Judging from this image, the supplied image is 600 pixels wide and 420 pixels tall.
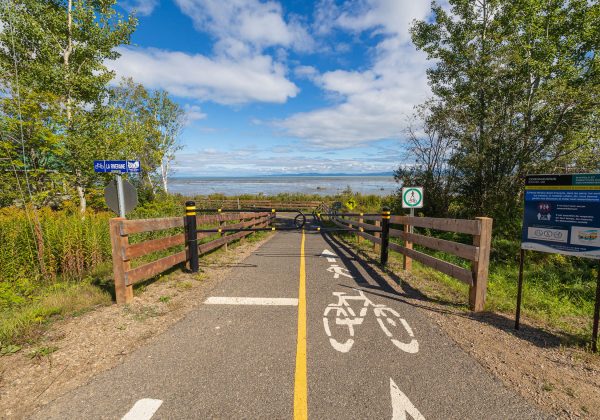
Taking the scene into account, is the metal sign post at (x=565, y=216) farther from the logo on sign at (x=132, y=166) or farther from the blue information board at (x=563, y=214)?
the logo on sign at (x=132, y=166)

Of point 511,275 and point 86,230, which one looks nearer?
point 86,230

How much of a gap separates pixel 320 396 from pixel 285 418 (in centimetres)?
39

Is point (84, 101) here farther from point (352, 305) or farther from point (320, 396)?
point (320, 396)

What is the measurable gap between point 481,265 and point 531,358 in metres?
1.44

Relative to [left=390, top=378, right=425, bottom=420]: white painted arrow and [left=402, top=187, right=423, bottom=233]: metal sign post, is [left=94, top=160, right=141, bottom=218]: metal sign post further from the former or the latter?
[left=402, top=187, right=423, bottom=233]: metal sign post

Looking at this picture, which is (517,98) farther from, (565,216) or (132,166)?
(132,166)

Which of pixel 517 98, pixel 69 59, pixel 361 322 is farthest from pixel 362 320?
pixel 69 59

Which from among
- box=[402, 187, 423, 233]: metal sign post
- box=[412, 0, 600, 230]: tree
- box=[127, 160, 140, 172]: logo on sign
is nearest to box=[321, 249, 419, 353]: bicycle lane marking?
box=[402, 187, 423, 233]: metal sign post

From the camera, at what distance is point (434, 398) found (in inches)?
96.3

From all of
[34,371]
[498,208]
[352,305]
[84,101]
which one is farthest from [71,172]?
[498,208]

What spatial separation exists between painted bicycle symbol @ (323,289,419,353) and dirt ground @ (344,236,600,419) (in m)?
0.57

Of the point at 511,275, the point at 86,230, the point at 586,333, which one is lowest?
the point at 511,275

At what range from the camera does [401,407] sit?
2316 mm

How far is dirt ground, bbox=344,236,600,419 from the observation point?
2.44 meters
